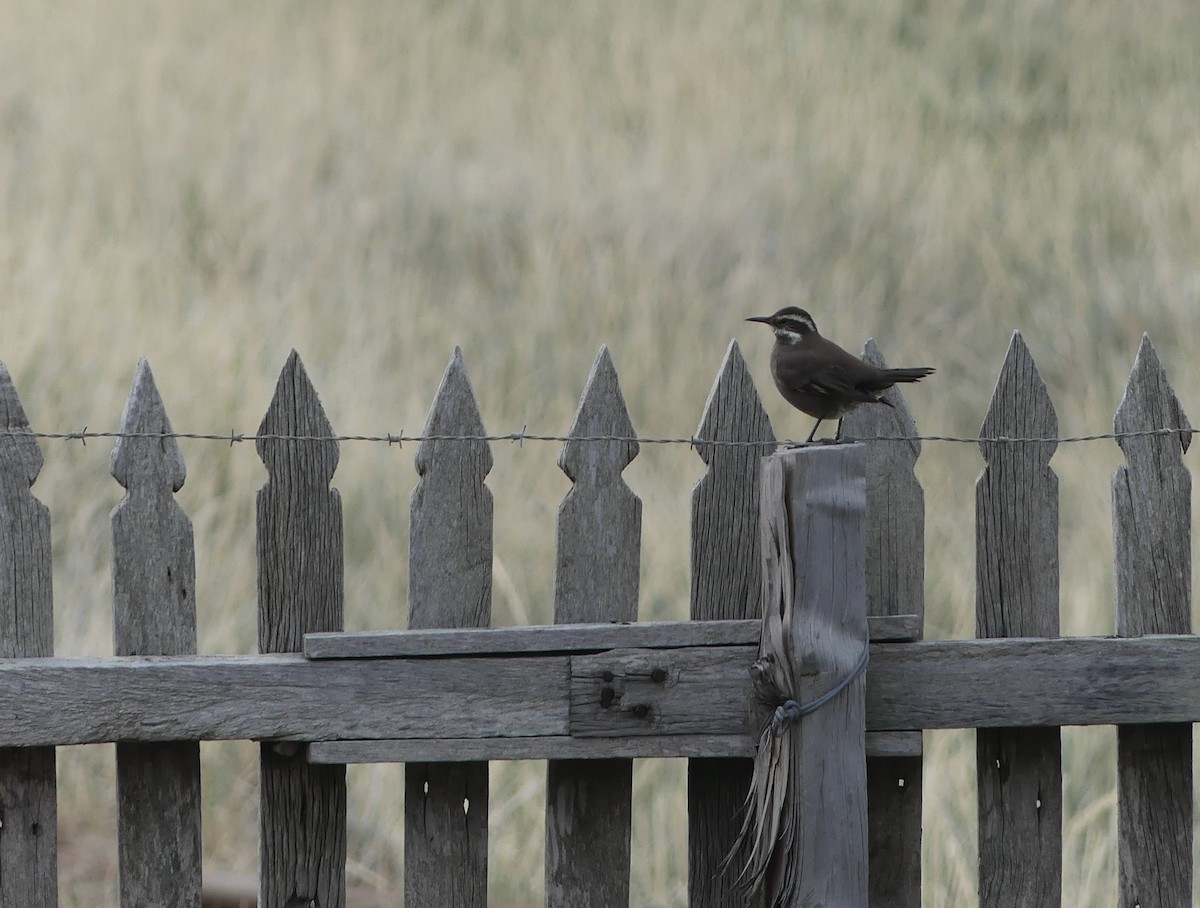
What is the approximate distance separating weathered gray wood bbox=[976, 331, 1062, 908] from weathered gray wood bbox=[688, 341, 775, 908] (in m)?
0.45

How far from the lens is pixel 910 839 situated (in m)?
2.57

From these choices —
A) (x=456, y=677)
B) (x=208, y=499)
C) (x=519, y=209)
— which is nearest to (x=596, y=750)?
(x=456, y=677)

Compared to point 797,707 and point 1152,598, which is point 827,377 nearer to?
point 797,707

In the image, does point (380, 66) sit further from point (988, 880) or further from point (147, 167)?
point (988, 880)

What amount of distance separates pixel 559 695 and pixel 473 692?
153mm

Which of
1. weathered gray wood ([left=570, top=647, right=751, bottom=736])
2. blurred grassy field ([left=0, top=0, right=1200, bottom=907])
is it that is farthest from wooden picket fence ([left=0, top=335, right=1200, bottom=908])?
blurred grassy field ([left=0, top=0, right=1200, bottom=907])

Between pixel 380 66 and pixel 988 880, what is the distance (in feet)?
28.3

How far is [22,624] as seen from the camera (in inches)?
93.1

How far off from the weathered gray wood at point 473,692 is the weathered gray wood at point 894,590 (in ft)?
0.46

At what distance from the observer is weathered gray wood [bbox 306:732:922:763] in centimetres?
232

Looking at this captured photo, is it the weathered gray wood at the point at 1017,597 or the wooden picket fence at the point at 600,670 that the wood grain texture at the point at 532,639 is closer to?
the wooden picket fence at the point at 600,670

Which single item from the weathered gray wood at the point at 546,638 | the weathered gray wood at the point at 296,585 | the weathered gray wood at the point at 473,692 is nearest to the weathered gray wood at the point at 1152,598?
the weathered gray wood at the point at 473,692

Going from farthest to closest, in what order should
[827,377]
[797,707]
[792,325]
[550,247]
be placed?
[550,247], [792,325], [827,377], [797,707]

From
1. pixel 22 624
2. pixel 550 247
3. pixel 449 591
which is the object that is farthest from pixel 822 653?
pixel 550 247
